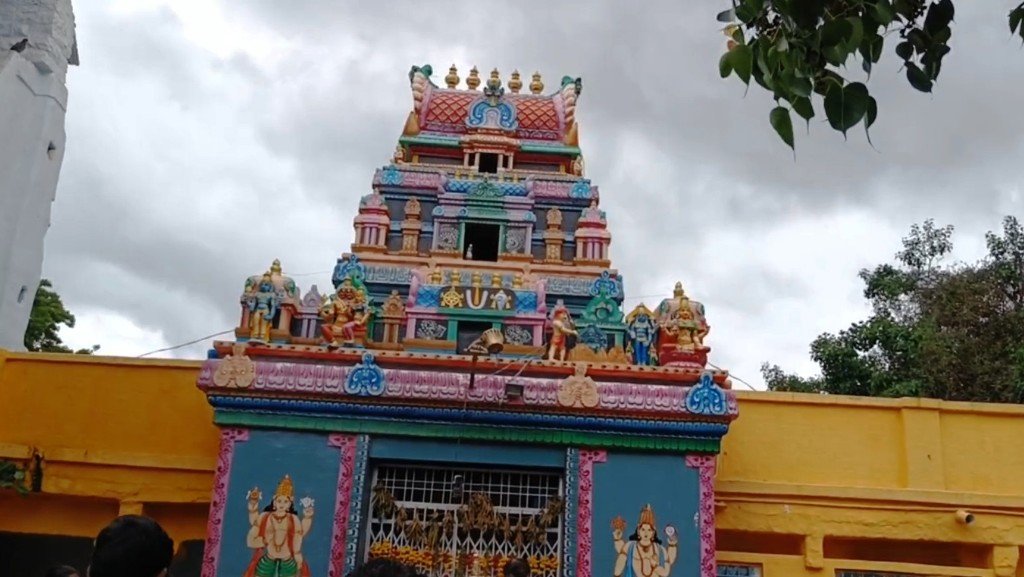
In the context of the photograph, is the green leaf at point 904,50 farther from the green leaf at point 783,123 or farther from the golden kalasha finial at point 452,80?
the golden kalasha finial at point 452,80

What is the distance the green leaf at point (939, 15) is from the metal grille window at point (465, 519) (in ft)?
23.0

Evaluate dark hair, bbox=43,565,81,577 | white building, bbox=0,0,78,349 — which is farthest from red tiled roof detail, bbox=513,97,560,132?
dark hair, bbox=43,565,81,577

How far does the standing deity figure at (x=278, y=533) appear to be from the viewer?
8656mm

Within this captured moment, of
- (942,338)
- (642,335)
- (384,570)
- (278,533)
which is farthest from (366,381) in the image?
(942,338)

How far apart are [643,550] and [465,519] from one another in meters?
1.85

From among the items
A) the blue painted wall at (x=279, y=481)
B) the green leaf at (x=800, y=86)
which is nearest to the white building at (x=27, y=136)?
the blue painted wall at (x=279, y=481)

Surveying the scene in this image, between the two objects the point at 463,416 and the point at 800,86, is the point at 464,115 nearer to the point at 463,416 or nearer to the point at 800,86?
the point at 463,416

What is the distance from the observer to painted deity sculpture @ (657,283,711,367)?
984 centimetres

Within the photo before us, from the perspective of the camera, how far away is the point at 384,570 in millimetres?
2439

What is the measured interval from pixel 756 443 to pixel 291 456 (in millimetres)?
5644

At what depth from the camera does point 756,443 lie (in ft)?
35.6

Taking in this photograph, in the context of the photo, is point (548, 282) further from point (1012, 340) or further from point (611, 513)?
point (1012, 340)

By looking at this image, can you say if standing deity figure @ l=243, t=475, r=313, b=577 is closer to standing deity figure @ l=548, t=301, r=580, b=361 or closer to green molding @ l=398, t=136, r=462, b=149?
standing deity figure @ l=548, t=301, r=580, b=361

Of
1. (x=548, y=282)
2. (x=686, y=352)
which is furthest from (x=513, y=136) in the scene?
(x=686, y=352)
